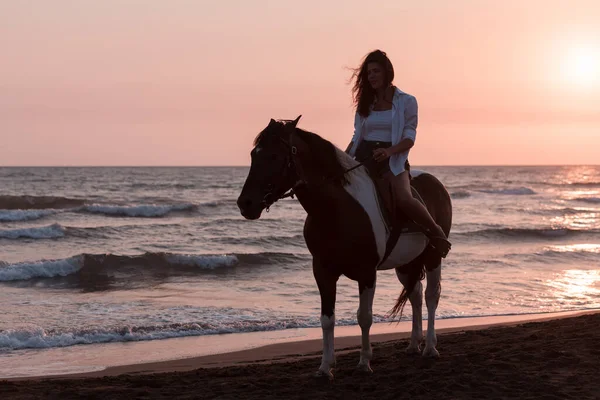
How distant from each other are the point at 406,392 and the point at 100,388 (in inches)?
97.4

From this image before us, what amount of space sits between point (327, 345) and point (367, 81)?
2.12 meters

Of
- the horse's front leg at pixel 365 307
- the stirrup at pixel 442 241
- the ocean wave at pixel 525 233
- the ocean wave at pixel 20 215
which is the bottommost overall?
the ocean wave at pixel 20 215

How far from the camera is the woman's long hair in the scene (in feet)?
19.5

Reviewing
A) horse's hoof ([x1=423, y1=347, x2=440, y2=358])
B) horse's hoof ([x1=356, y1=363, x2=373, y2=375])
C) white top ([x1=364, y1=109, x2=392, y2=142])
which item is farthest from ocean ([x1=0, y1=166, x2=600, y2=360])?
white top ([x1=364, y1=109, x2=392, y2=142])

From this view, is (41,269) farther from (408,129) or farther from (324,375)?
(408,129)

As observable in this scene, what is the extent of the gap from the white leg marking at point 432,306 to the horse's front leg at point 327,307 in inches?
47.5

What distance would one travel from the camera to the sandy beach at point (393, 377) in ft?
18.0

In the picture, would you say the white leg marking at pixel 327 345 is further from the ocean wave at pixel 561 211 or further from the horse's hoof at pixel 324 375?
the ocean wave at pixel 561 211

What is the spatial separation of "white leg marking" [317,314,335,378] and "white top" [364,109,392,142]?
146 centimetres

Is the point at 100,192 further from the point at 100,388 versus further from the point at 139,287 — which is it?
the point at 100,388

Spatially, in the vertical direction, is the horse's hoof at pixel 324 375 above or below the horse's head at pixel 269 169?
below

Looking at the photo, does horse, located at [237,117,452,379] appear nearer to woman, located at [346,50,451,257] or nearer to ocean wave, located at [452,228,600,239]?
woman, located at [346,50,451,257]

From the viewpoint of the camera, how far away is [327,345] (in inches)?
233

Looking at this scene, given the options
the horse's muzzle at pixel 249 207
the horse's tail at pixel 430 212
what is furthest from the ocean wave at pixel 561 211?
the horse's muzzle at pixel 249 207
